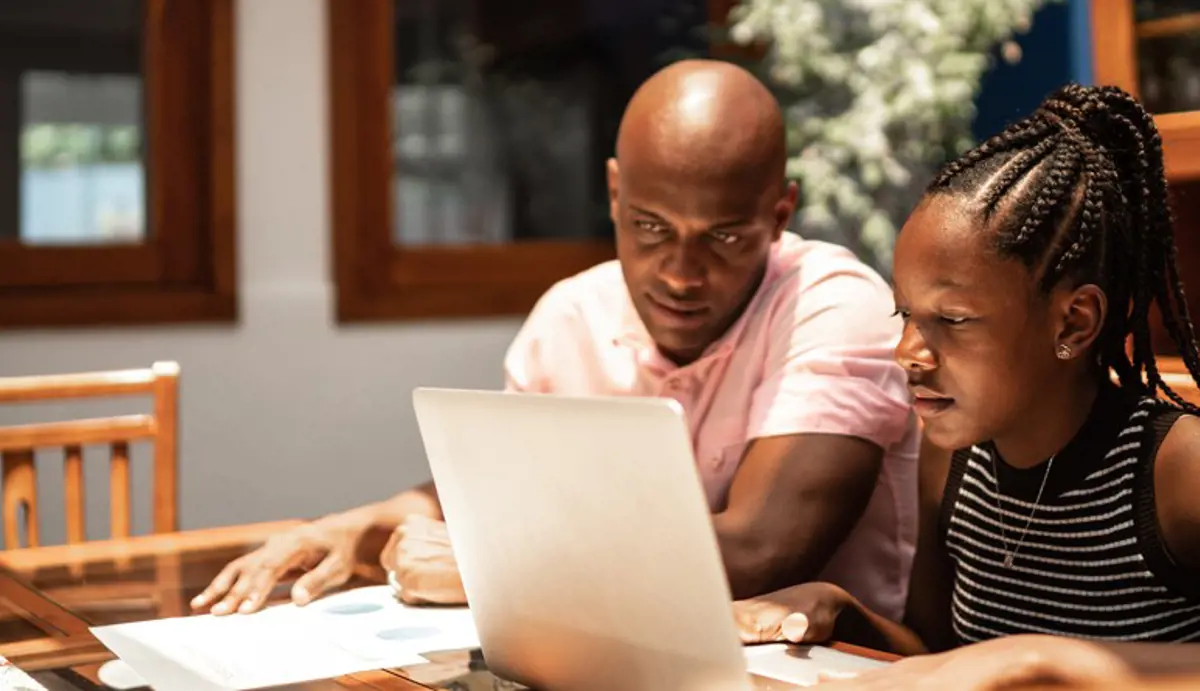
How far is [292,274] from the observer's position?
3.42 meters

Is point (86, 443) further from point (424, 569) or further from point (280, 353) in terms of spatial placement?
point (280, 353)

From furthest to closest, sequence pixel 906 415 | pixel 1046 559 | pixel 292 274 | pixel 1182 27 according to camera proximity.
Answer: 1. pixel 292 274
2. pixel 1182 27
3. pixel 906 415
4. pixel 1046 559

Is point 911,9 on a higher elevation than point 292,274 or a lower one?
higher

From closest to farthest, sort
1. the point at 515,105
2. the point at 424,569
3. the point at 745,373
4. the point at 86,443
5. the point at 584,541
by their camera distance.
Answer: the point at 584,541 < the point at 424,569 < the point at 745,373 < the point at 86,443 < the point at 515,105

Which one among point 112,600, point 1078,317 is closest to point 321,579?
point 112,600

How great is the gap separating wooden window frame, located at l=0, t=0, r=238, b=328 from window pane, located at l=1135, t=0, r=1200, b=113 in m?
2.02

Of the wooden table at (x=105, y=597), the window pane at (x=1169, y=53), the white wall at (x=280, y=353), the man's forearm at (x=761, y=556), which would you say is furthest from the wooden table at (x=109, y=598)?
the white wall at (x=280, y=353)

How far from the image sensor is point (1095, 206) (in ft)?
3.73

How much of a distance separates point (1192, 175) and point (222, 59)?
7.93ft

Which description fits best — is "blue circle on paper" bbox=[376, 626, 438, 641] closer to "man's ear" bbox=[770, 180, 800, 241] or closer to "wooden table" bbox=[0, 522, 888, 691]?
"wooden table" bbox=[0, 522, 888, 691]

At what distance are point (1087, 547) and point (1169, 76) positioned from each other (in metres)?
1.35

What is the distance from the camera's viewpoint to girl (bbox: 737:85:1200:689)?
3.67ft

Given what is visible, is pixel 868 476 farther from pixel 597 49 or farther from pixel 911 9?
pixel 597 49

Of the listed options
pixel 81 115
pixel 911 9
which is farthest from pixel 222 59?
pixel 911 9
